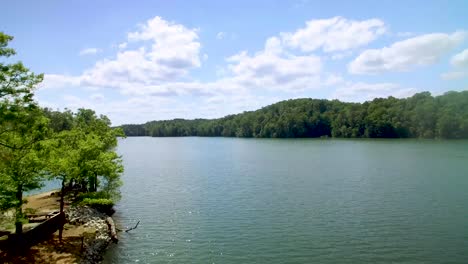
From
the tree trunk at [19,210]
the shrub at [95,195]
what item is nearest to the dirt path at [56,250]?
the tree trunk at [19,210]

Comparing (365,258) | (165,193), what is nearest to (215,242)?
(365,258)

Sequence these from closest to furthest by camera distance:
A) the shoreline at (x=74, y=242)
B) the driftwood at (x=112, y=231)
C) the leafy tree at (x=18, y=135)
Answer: the leafy tree at (x=18, y=135) < the shoreline at (x=74, y=242) < the driftwood at (x=112, y=231)

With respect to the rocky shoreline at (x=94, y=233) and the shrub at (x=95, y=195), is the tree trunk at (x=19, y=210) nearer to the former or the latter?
the rocky shoreline at (x=94, y=233)

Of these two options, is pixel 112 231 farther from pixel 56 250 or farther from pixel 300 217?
pixel 300 217

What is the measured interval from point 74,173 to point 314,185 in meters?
33.8

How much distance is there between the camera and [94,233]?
30641 millimetres

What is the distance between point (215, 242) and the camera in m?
29.3

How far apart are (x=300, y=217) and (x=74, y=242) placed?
1997 centimetres

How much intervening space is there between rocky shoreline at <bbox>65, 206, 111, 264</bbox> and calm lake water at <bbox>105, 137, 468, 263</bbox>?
1029 mm

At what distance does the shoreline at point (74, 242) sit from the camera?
24141 mm

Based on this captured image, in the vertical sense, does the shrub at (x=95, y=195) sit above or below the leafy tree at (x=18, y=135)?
below

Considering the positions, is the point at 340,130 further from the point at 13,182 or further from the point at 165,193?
the point at 13,182

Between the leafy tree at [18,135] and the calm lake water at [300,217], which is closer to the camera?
the leafy tree at [18,135]

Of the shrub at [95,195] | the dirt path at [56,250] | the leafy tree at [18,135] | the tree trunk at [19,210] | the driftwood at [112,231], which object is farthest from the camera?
the shrub at [95,195]
